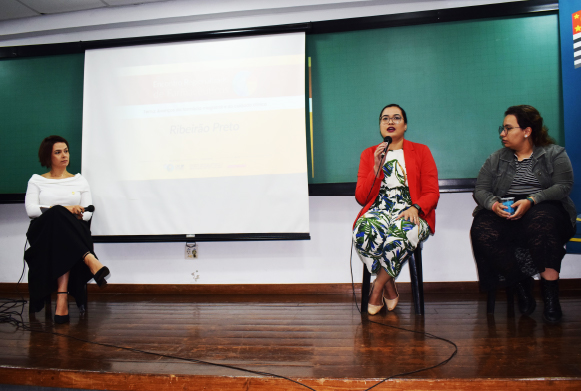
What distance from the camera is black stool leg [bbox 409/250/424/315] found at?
1913 mm

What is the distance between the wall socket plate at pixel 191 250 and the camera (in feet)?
8.43

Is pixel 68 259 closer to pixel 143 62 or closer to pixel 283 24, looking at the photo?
pixel 143 62

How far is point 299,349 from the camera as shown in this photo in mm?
1456

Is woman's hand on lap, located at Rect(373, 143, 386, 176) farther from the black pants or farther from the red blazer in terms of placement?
the black pants

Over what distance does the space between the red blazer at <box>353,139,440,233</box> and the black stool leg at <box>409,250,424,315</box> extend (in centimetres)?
18

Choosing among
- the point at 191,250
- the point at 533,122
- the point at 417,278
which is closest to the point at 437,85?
the point at 533,122

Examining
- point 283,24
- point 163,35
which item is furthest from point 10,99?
point 283,24

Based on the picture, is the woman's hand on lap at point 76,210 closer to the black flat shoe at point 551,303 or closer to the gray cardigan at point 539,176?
the gray cardigan at point 539,176

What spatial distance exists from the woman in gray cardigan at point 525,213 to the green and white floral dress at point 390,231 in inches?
14.0

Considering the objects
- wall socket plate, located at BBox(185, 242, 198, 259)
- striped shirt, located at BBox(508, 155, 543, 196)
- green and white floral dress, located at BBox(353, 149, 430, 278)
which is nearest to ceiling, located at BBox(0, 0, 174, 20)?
wall socket plate, located at BBox(185, 242, 198, 259)

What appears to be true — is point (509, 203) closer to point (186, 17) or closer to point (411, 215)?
point (411, 215)

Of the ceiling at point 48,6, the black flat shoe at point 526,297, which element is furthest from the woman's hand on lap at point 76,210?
the black flat shoe at point 526,297

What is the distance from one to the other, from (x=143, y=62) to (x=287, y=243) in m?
1.68

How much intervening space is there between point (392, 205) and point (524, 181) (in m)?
0.72
